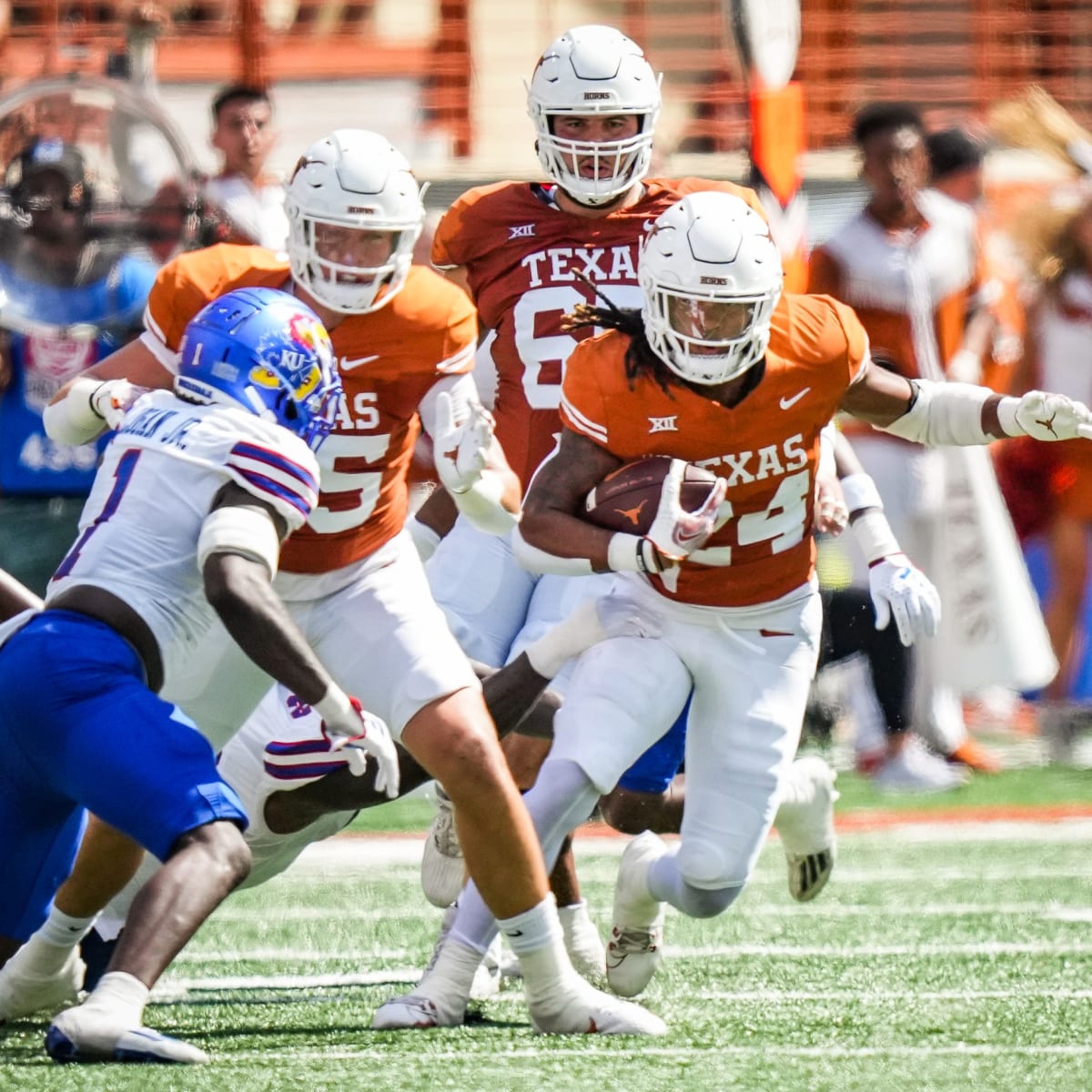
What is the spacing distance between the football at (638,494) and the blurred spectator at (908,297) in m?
3.58

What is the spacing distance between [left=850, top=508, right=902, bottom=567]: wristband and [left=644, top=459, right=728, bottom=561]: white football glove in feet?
2.44

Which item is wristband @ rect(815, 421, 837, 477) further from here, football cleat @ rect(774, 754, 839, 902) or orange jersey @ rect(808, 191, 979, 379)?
orange jersey @ rect(808, 191, 979, 379)

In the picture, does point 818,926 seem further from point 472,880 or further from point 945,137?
point 945,137

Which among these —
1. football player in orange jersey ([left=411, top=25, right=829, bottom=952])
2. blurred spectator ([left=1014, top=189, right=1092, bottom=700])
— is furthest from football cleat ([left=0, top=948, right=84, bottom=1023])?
blurred spectator ([left=1014, top=189, right=1092, bottom=700])

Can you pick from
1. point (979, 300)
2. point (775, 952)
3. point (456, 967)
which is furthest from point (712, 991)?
point (979, 300)

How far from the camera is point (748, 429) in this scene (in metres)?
4.16

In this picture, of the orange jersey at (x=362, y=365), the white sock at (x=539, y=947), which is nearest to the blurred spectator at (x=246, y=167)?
the orange jersey at (x=362, y=365)

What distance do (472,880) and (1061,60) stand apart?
881 centimetres

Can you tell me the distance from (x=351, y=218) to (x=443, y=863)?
4.65ft

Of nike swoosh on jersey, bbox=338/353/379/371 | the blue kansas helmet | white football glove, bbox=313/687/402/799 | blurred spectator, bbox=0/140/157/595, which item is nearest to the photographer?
white football glove, bbox=313/687/402/799

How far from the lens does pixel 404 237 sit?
4.32m

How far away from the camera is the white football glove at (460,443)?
163 inches

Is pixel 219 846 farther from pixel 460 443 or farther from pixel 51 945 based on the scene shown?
pixel 460 443

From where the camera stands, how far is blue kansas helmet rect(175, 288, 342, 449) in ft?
12.4
